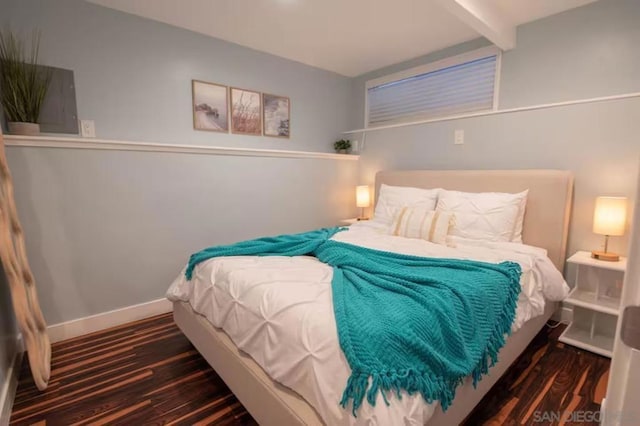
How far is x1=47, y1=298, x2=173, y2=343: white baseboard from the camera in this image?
2.13m

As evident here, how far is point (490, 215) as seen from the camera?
2.27 meters

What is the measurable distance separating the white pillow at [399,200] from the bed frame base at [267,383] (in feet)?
3.76

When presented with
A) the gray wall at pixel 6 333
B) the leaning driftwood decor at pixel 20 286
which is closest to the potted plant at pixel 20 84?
the leaning driftwood decor at pixel 20 286

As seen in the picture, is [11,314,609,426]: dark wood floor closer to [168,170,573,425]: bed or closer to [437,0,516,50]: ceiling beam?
[168,170,573,425]: bed

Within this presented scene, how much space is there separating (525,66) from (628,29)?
0.59 metres

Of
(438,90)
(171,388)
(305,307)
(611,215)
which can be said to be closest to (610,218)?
(611,215)

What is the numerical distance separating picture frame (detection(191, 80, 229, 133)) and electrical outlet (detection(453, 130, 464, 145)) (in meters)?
2.15

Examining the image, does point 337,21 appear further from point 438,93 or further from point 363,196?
point 363,196

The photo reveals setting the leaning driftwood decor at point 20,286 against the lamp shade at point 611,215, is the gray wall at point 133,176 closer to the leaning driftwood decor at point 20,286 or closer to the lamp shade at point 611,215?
the leaning driftwood decor at point 20,286

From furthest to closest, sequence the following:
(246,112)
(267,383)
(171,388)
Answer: (246,112)
(171,388)
(267,383)

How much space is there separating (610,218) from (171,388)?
9.15 ft

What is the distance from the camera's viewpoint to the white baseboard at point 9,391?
1415 mm

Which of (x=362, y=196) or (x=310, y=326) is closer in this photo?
(x=310, y=326)

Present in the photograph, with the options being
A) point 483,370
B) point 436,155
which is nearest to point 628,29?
point 436,155
